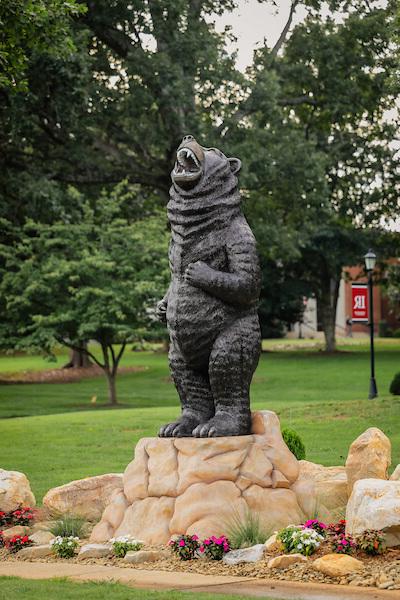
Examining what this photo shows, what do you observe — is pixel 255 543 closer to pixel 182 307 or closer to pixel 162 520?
pixel 162 520

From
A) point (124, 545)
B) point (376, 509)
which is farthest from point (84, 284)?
point (376, 509)

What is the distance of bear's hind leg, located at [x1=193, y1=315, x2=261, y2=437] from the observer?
9.34 m

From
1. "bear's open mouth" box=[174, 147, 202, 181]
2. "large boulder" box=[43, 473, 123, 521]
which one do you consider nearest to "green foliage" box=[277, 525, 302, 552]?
"large boulder" box=[43, 473, 123, 521]

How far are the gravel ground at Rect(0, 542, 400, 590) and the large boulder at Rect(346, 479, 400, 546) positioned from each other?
0.60 feet

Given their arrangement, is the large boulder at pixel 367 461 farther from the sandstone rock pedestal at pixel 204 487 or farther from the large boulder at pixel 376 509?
the large boulder at pixel 376 509

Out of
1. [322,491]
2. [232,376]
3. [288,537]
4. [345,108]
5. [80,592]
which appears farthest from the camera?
[345,108]

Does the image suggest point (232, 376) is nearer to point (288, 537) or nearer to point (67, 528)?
point (288, 537)

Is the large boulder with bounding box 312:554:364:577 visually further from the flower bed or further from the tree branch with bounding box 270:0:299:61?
the tree branch with bounding box 270:0:299:61

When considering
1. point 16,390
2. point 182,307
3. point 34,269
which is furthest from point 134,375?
point 182,307

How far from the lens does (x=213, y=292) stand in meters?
9.27

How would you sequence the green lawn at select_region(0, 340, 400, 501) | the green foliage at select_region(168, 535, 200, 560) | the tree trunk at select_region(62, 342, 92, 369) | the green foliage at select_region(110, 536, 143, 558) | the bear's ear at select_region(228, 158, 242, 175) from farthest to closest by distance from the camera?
the tree trunk at select_region(62, 342, 92, 369) → the green lawn at select_region(0, 340, 400, 501) → the bear's ear at select_region(228, 158, 242, 175) → the green foliage at select_region(110, 536, 143, 558) → the green foliage at select_region(168, 535, 200, 560)

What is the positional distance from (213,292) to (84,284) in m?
21.3

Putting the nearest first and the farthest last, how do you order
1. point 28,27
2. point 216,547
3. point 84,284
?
point 216,547
point 28,27
point 84,284

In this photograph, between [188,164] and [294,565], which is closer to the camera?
[294,565]
